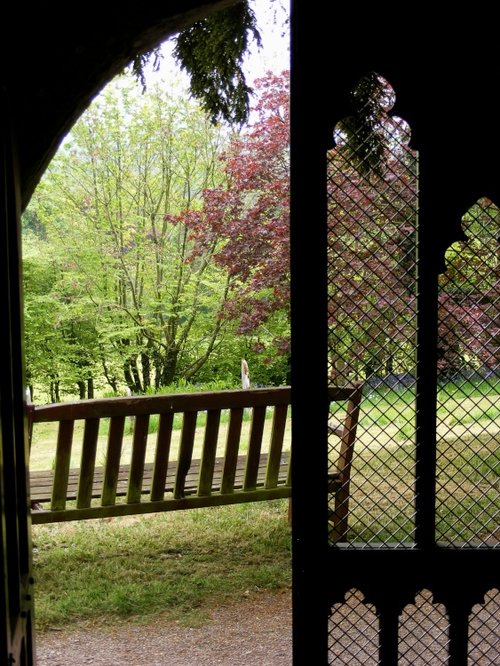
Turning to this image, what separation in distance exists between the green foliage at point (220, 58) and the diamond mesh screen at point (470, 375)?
1179mm

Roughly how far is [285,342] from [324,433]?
5.70m

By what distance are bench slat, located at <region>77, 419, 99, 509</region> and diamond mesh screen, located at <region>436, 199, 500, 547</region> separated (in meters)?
1.93

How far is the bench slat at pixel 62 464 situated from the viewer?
390 centimetres

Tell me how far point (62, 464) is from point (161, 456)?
0.58 metres

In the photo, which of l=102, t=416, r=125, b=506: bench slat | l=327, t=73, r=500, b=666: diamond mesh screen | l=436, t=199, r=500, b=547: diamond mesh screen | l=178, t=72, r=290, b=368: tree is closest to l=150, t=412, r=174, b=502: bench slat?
l=102, t=416, r=125, b=506: bench slat

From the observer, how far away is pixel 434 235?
6.76 ft

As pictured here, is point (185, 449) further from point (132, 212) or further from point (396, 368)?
point (132, 212)

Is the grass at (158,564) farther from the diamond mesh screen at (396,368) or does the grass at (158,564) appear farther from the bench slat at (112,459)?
the diamond mesh screen at (396,368)

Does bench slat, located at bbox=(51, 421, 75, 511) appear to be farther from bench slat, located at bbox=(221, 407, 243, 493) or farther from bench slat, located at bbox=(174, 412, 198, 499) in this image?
bench slat, located at bbox=(221, 407, 243, 493)

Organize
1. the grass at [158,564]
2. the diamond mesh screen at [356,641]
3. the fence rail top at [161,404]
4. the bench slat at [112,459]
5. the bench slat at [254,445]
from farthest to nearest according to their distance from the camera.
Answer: the bench slat at [254,445], the bench slat at [112,459], the fence rail top at [161,404], the grass at [158,564], the diamond mesh screen at [356,641]

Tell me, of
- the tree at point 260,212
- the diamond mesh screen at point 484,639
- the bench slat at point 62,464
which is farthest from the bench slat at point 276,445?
the tree at point 260,212

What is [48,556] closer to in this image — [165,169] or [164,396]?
[164,396]

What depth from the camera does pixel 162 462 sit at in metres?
4.12

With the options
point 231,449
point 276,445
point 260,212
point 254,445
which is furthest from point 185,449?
point 260,212
